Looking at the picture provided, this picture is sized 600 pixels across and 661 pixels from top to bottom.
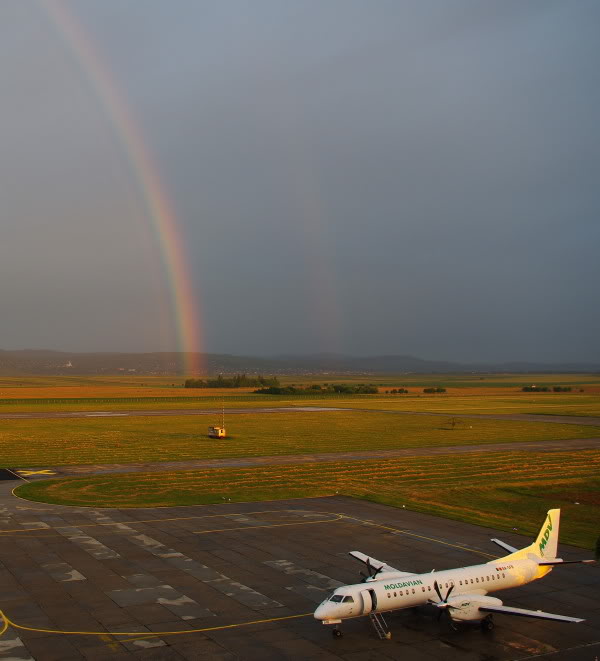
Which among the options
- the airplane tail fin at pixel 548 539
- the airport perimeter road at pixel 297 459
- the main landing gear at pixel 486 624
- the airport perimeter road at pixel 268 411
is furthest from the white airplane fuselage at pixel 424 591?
the airport perimeter road at pixel 268 411

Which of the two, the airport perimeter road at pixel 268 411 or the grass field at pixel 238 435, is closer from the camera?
the grass field at pixel 238 435

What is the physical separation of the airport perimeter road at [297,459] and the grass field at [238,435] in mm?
3518

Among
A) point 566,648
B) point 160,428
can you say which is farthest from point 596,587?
point 160,428

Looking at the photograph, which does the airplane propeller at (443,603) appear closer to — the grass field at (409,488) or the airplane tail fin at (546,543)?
the airplane tail fin at (546,543)

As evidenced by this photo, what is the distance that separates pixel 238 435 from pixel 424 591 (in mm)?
84232

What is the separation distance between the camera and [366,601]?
98.2 feet

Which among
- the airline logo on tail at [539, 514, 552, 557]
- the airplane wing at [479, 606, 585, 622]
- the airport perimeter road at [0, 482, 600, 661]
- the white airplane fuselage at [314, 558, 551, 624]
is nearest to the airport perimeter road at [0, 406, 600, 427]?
the airport perimeter road at [0, 482, 600, 661]

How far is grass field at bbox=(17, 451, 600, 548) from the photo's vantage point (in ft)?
198

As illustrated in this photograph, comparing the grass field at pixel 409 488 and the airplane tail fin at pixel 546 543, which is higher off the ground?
the airplane tail fin at pixel 546 543

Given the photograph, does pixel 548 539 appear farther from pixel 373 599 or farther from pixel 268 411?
pixel 268 411

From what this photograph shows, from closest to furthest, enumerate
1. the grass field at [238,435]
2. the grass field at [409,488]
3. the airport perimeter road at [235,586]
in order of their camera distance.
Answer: the airport perimeter road at [235,586] < the grass field at [409,488] < the grass field at [238,435]

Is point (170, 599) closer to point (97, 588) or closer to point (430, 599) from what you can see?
point (97, 588)

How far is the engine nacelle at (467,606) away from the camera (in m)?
31.3

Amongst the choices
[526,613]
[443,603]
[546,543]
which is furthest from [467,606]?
[546,543]
